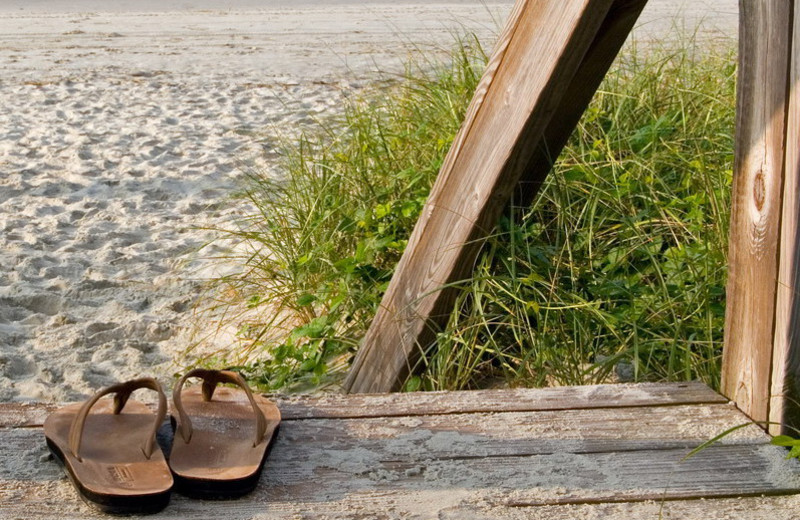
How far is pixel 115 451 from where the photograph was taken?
Answer: 1853 mm

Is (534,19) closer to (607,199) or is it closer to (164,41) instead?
(607,199)

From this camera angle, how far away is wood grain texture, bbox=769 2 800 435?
1.75 meters

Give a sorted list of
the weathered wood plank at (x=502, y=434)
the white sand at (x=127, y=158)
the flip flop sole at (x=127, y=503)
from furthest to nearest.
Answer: the white sand at (x=127, y=158)
the weathered wood plank at (x=502, y=434)
the flip flop sole at (x=127, y=503)

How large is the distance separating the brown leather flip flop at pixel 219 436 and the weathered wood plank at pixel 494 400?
104mm

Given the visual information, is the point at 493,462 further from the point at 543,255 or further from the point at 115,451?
the point at 543,255

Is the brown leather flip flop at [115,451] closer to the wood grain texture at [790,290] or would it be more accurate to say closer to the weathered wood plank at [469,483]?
the weathered wood plank at [469,483]

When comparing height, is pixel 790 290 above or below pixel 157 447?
above

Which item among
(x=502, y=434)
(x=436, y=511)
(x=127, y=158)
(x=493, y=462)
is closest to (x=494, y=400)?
(x=502, y=434)

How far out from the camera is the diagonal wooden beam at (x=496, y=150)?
2182 mm

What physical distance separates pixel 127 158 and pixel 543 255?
3821 millimetres

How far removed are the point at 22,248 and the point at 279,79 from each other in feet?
14.7

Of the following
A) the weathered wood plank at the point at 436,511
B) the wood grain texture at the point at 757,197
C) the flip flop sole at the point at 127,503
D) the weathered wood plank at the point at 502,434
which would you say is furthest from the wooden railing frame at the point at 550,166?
the flip flop sole at the point at 127,503

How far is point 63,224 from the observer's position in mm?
5000

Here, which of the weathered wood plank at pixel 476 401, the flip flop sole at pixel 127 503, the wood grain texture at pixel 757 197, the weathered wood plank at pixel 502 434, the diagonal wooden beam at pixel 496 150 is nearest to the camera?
the flip flop sole at pixel 127 503
